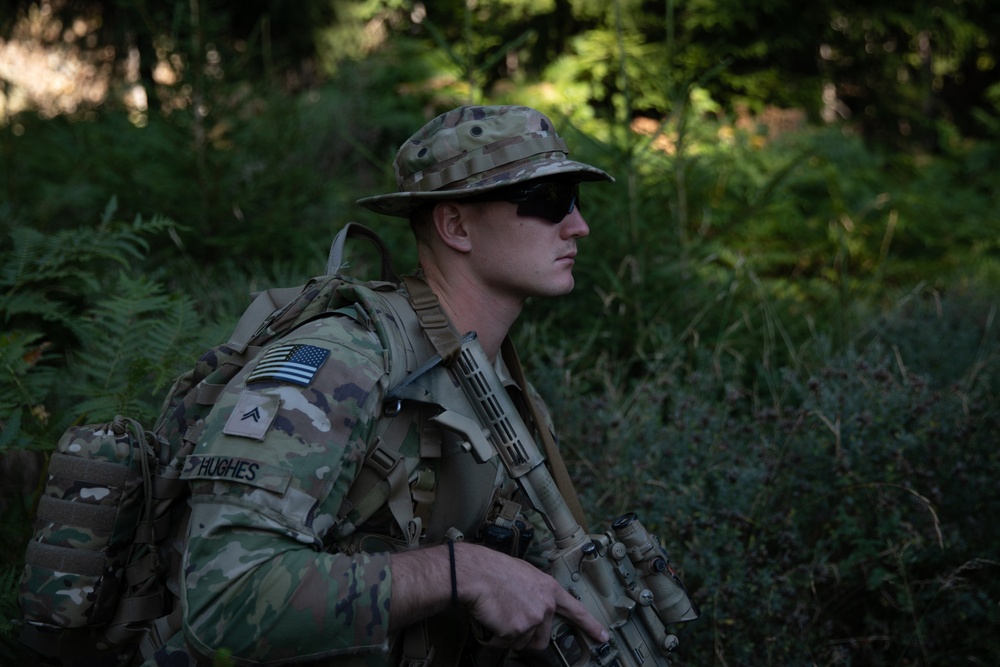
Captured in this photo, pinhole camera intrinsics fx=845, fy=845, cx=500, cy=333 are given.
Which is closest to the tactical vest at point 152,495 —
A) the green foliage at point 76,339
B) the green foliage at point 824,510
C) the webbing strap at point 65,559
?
the webbing strap at point 65,559

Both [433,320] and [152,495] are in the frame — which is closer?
[152,495]

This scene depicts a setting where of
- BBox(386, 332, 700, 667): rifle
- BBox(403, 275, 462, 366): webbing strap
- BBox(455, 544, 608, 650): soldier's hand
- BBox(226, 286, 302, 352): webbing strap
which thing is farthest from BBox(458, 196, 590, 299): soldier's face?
BBox(455, 544, 608, 650): soldier's hand

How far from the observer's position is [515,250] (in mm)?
2414

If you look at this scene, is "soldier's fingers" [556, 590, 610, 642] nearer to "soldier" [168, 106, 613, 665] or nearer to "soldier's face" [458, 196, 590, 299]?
"soldier" [168, 106, 613, 665]

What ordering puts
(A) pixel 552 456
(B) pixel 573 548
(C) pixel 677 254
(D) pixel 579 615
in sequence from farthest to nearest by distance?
(C) pixel 677 254 → (A) pixel 552 456 → (B) pixel 573 548 → (D) pixel 579 615

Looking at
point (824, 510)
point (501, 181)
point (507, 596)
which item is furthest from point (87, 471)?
point (824, 510)

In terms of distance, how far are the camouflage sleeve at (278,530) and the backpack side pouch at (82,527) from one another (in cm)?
34

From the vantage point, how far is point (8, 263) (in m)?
3.70

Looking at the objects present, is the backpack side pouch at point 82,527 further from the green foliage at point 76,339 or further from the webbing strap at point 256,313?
the green foliage at point 76,339

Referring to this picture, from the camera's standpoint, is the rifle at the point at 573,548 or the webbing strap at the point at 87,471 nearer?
the webbing strap at the point at 87,471

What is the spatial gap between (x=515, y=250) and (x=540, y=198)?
0.53ft

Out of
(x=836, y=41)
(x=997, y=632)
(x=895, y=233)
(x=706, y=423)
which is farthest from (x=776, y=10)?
(x=997, y=632)

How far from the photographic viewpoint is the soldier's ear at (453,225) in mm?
2416

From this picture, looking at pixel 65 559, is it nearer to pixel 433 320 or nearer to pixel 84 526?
pixel 84 526
